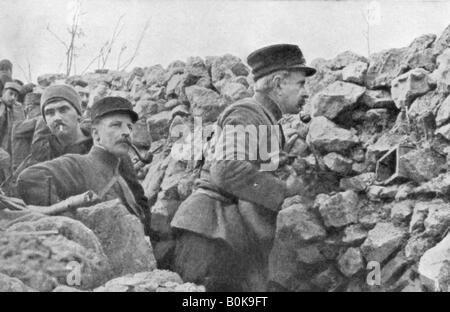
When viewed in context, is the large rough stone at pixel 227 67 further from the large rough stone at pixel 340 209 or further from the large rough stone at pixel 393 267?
the large rough stone at pixel 393 267

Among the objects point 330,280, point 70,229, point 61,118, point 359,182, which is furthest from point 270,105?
point 70,229

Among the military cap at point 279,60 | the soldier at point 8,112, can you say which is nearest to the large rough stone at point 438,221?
the military cap at point 279,60

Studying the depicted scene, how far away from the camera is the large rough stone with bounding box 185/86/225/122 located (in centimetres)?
831

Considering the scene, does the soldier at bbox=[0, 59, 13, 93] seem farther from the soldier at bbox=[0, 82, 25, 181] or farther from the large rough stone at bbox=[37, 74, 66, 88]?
the large rough stone at bbox=[37, 74, 66, 88]

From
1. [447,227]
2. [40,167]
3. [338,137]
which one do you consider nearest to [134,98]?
[40,167]

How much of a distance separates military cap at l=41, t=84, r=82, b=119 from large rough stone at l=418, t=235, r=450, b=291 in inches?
114

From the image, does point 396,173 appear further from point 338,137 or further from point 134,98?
point 134,98

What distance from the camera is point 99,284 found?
718cm

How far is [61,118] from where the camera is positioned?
8.14 metres

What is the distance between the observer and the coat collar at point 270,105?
7.78 metres

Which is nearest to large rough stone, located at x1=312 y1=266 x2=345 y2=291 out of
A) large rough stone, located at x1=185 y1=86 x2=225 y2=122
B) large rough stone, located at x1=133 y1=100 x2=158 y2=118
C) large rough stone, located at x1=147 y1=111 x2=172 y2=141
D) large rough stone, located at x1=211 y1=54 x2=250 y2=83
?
large rough stone, located at x1=185 y1=86 x2=225 y2=122

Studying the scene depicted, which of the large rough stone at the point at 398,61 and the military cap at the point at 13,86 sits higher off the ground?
the military cap at the point at 13,86

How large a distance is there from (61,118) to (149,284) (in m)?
1.70

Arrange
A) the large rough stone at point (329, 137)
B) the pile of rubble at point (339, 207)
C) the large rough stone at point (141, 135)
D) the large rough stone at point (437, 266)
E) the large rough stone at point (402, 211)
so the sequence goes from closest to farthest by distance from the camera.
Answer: the large rough stone at point (437, 266)
the pile of rubble at point (339, 207)
the large rough stone at point (402, 211)
the large rough stone at point (329, 137)
the large rough stone at point (141, 135)
